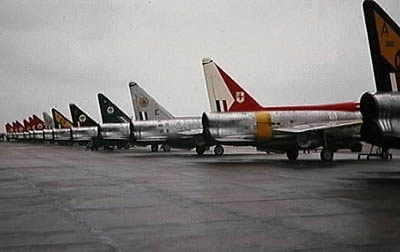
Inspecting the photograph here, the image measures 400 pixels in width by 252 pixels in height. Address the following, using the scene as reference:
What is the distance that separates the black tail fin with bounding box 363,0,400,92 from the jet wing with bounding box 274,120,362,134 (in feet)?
29.1

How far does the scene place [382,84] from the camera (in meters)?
16.1

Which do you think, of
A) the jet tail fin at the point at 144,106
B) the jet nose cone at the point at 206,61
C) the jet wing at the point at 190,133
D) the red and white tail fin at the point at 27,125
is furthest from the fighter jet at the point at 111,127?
the red and white tail fin at the point at 27,125

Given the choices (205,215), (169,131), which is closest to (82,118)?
(169,131)

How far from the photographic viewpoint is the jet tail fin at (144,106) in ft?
144

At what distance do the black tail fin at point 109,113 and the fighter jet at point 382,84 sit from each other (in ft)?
130

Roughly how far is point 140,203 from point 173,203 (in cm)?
66

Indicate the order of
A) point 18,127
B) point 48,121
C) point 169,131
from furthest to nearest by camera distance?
point 18,127 → point 48,121 → point 169,131

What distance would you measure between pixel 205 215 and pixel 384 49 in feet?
30.1

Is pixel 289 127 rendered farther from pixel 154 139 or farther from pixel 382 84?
pixel 154 139

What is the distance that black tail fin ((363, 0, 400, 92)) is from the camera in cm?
1609

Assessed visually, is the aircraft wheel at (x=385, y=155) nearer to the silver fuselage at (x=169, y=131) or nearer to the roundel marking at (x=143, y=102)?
the silver fuselage at (x=169, y=131)

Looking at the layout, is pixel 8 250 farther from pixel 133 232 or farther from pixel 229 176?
pixel 229 176

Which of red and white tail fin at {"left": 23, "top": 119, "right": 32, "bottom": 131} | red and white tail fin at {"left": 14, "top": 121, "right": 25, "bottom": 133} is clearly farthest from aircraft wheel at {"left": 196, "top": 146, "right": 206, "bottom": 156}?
red and white tail fin at {"left": 14, "top": 121, "right": 25, "bottom": 133}

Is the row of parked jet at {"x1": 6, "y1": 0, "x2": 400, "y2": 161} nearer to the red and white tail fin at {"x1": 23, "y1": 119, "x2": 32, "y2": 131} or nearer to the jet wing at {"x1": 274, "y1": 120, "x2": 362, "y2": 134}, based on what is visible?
the jet wing at {"x1": 274, "y1": 120, "x2": 362, "y2": 134}
